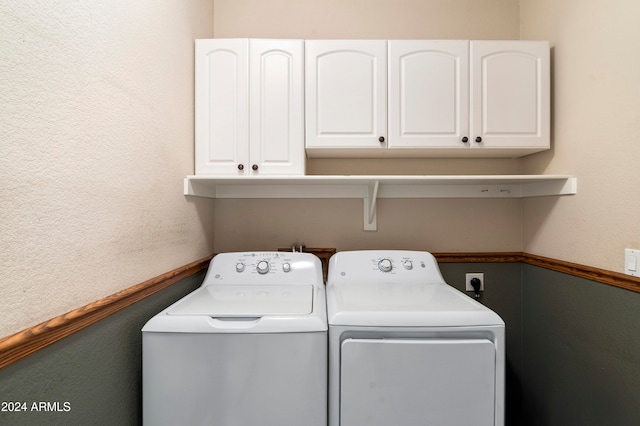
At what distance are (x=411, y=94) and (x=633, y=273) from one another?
3.70 ft

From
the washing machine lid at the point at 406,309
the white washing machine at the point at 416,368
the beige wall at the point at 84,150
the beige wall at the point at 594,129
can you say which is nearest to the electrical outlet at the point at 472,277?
the beige wall at the point at 594,129

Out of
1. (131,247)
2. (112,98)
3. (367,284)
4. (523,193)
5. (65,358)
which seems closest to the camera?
(65,358)

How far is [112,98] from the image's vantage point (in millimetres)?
980

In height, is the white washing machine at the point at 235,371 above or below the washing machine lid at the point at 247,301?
below

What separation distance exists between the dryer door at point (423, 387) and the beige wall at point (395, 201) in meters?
0.90

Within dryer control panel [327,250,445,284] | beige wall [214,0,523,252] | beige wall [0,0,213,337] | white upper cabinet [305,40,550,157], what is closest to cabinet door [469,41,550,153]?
white upper cabinet [305,40,550,157]

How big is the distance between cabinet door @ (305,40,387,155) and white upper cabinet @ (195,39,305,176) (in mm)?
56

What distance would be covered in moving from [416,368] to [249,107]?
1322 mm

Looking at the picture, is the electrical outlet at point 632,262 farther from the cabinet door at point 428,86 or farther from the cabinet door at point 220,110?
the cabinet door at point 220,110

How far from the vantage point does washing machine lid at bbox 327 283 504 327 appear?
3.53 ft

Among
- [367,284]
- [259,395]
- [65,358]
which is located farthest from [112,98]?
[367,284]

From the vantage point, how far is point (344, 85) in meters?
1.55

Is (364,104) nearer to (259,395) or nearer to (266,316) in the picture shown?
(266,316)

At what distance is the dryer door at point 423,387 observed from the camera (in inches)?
40.8
